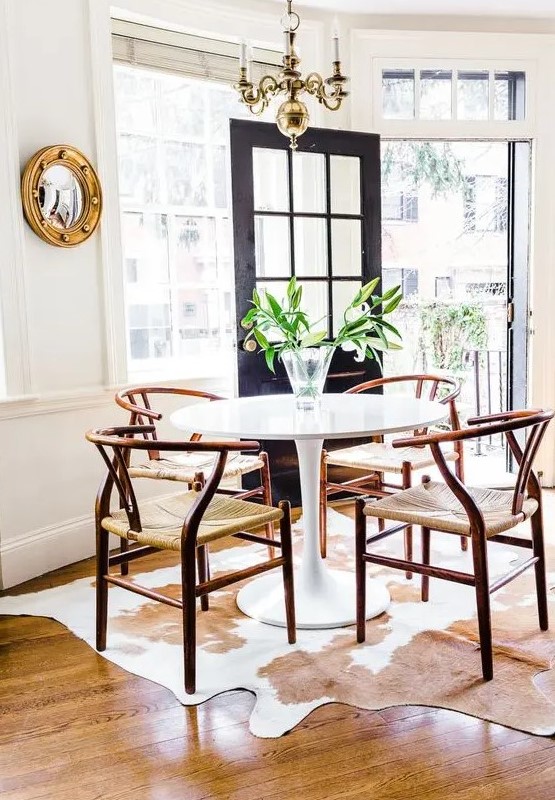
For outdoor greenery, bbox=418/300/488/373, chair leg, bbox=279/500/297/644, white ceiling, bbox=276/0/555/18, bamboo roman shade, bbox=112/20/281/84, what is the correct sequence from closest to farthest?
chair leg, bbox=279/500/297/644 < bamboo roman shade, bbox=112/20/281/84 < white ceiling, bbox=276/0/555/18 < outdoor greenery, bbox=418/300/488/373

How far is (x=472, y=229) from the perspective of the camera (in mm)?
7824

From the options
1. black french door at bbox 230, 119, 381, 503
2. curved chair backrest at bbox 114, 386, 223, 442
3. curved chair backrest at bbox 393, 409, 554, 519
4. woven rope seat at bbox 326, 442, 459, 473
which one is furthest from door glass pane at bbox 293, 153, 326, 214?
curved chair backrest at bbox 393, 409, 554, 519

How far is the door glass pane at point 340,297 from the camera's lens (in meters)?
4.30

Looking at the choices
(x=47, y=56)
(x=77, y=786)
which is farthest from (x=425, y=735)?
(x=47, y=56)

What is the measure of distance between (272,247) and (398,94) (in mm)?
1193

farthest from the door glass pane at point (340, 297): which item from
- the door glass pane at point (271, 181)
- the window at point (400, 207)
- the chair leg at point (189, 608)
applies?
the window at point (400, 207)

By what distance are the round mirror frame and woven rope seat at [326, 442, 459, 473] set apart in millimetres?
1493

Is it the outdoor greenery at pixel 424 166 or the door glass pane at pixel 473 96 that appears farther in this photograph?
the outdoor greenery at pixel 424 166

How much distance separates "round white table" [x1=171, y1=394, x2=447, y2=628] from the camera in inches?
100

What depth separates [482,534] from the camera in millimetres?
2309

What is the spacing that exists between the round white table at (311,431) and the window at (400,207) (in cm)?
507

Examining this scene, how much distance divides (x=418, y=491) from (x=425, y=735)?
89 cm

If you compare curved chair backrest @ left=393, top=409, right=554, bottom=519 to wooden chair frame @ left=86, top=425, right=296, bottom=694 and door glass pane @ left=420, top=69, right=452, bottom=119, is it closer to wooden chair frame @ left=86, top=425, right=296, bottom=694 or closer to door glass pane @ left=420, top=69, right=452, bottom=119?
wooden chair frame @ left=86, top=425, right=296, bottom=694

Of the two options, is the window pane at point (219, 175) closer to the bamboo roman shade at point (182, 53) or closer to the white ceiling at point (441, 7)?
the bamboo roman shade at point (182, 53)
